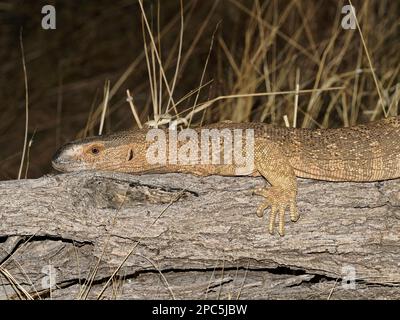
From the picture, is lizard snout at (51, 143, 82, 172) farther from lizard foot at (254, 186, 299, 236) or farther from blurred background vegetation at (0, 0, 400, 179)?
blurred background vegetation at (0, 0, 400, 179)

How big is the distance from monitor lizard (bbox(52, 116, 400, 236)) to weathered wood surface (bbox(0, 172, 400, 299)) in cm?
27

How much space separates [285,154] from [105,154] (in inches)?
55.9

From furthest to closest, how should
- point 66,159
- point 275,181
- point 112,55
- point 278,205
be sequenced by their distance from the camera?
point 112,55 → point 66,159 → point 275,181 → point 278,205

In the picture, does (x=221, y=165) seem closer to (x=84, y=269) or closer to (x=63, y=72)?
(x=84, y=269)

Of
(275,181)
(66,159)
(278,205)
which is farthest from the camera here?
(66,159)

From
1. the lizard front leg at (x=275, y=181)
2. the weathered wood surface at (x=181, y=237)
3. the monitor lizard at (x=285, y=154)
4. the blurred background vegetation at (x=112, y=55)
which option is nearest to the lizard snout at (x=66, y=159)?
the monitor lizard at (x=285, y=154)

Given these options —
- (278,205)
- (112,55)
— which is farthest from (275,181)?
(112,55)

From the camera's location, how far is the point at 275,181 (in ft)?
19.1

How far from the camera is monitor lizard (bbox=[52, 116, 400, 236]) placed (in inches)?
239

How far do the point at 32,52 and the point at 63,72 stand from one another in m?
0.63

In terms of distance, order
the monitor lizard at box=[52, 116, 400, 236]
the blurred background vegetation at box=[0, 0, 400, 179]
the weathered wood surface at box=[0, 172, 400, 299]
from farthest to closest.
→ 1. the blurred background vegetation at box=[0, 0, 400, 179]
2. the monitor lizard at box=[52, 116, 400, 236]
3. the weathered wood surface at box=[0, 172, 400, 299]

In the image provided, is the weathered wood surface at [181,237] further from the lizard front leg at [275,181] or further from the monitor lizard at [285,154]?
the monitor lizard at [285,154]

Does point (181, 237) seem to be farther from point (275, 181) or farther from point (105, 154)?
point (105, 154)

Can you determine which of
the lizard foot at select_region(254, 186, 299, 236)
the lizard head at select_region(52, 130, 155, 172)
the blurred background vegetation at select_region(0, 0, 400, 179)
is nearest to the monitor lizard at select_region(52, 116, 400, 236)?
the lizard head at select_region(52, 130, 155, 172)
